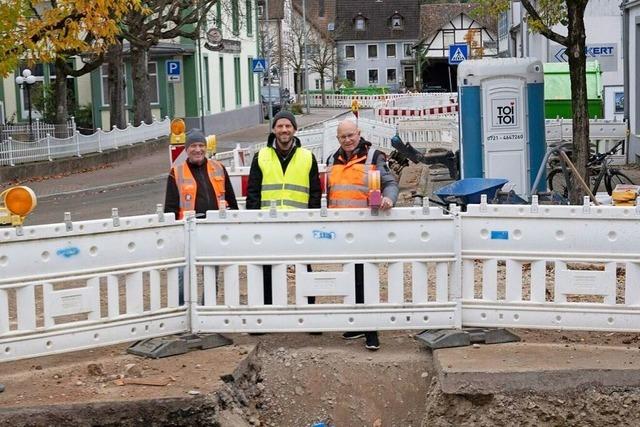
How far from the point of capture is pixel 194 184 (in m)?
8.37

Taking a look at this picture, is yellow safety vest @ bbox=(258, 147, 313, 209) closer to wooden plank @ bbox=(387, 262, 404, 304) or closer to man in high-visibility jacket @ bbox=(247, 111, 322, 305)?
man in high-visibility jacket @ bbox=(247, 111, 322, 305)

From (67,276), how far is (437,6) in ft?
299

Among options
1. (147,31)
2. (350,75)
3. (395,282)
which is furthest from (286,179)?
(350,75)

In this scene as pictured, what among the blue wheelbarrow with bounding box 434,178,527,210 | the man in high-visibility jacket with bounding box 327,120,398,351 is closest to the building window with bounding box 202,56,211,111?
the blue wheelbarrow with bounding box 434,178,527,210

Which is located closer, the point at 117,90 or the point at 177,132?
the point at 177,132

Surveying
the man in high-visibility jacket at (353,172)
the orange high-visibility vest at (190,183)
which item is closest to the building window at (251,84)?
the orange high-visibility vest at (190,183)

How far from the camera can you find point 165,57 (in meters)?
41.9

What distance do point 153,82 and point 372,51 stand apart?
2471 inches

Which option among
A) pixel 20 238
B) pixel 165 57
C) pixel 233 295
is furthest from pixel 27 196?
pixel 165 57

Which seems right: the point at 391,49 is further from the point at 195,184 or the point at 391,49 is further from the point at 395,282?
the point at 395,282

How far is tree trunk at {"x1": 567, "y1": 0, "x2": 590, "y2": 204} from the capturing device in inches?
570

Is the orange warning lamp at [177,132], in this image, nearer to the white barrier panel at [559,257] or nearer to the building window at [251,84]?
the white barrier panel at [559,257]

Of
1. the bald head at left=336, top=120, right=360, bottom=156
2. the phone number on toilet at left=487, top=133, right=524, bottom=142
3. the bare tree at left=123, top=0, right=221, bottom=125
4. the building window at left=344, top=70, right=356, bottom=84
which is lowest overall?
the phone number on toilet at left=487, top=133, right=524, bottom=142

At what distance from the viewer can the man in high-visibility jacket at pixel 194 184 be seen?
327 inches
